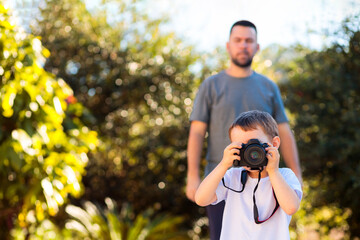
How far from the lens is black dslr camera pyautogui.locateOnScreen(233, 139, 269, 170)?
5.94ft

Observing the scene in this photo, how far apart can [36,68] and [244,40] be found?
1892mm

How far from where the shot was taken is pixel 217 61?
5789 millimetres

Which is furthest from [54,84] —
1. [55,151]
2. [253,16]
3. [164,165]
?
[253,16]

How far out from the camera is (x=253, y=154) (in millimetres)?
1818

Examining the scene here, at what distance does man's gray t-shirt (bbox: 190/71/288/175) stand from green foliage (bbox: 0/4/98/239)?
5.40ft

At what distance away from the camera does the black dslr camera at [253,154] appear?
5.94 feet

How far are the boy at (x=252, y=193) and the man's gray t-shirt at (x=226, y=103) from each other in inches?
27.8

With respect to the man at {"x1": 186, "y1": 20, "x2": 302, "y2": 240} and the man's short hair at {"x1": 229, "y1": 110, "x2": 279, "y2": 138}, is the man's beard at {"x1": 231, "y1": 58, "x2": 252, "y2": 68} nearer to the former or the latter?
the man at {"x1": 186, "y1": 20, "x2": 302, "y2": 240}

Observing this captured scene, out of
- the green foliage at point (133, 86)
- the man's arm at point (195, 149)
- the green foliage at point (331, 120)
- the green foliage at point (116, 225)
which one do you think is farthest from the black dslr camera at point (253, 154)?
the green foliage at point (133, 86)

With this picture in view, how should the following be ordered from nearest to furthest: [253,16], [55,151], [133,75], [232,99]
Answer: [232,99], [55,151], [133,75], [253,16]

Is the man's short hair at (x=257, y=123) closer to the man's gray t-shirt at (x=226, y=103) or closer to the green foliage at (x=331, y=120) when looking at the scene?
the man's gray t-shirt at (x=226, y=103)

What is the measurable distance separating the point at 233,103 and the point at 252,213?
90cm

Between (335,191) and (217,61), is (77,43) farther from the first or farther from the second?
(335,191)

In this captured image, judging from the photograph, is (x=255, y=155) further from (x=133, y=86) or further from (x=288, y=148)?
(x=133, y=86)
